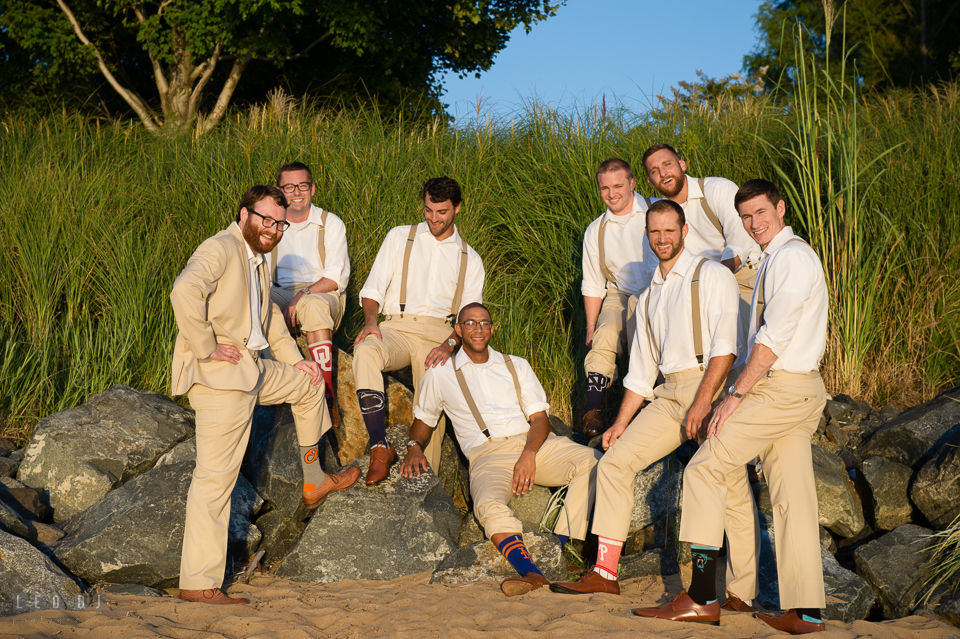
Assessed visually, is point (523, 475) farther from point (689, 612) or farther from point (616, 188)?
point (616, 188)

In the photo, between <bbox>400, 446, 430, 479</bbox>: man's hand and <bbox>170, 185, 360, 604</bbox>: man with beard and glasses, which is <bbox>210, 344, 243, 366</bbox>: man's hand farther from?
<bbox>400, 446, 430, 479</bbox>: man's hand

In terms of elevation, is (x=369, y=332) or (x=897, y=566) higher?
(x=369, y=332)

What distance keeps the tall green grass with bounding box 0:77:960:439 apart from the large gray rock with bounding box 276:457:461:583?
226 centimetres

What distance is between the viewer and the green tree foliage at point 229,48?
13.0 meters

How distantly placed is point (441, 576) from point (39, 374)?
14.0 feet

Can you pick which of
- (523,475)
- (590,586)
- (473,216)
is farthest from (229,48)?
(590,586)

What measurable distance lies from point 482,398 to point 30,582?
278 centimetres

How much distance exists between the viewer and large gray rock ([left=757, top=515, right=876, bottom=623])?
4277mm

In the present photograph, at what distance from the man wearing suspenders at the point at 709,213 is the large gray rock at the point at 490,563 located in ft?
7.46

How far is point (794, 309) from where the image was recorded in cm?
387

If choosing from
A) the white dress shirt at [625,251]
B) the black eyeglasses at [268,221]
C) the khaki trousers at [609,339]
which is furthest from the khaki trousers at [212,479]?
the white dress shirt at [625,251]

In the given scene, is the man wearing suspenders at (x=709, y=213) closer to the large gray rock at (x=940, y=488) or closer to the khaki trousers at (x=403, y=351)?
the large gray rock at (x=940, y=488)

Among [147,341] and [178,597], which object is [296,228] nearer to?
[147,341]

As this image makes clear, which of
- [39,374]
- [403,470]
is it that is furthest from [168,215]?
[403,470]
